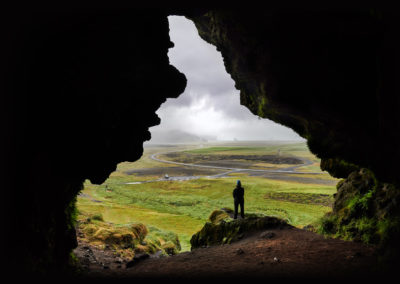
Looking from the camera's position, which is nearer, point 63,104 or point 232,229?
point 63,104

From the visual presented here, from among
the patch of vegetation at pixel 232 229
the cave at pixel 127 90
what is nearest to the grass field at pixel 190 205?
the patch of vegetation at pixel 232 229

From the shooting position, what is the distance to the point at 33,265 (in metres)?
6.86

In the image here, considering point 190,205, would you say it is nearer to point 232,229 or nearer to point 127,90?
point 232,229

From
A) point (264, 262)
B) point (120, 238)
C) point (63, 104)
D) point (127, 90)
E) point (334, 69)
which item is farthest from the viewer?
point (120, 238)

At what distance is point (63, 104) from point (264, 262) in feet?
34.2

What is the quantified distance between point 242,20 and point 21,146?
9218 mm

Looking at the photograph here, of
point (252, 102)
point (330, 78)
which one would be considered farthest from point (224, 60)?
point (330, 78)

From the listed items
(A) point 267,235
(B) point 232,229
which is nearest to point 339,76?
(A) point 267,235

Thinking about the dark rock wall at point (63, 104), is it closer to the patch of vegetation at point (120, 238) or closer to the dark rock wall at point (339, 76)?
the dark rock wall at point (339, 76)

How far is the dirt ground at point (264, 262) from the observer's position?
7490 millimetres

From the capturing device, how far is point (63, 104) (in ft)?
26.4

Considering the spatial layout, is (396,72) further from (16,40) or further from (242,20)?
(16,40)

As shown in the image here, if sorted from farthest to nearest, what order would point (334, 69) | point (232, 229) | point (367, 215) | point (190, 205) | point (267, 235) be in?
1. point (190, 205)
2. point (232, 229)
3. point (267, 235)
4. point (367, 215)
5. point (334, 69)

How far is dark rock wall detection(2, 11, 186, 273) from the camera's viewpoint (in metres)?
6.67
